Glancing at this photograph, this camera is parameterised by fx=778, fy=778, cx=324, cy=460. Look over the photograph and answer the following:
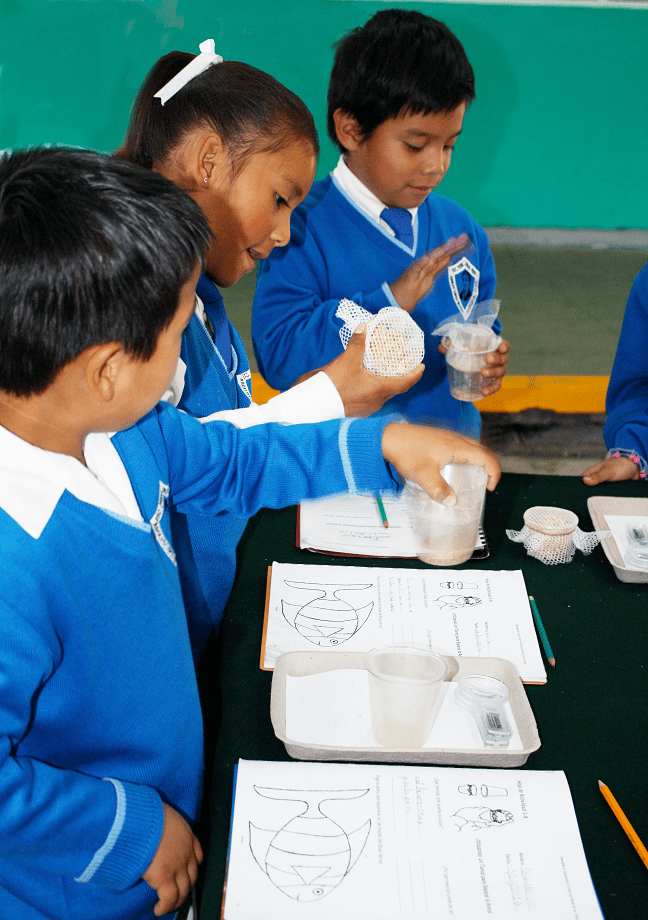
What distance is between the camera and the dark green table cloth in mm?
740

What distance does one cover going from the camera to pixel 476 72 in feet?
14.6

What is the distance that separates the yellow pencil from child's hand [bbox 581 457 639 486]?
28.6 inches

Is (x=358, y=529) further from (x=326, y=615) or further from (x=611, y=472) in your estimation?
(x=611, y=472)

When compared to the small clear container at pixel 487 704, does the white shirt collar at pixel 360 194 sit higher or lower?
higher

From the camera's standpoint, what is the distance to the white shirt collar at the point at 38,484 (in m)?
0.69

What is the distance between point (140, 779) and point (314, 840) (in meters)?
0.21

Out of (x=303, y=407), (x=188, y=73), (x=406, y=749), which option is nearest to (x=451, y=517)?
(x=303, y=407)

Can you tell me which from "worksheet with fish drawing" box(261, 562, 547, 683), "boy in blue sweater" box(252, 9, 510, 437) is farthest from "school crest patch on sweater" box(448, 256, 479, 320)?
"worksheet with fish drawing" box(261, 562, 547, 683)

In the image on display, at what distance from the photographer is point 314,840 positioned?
72cm

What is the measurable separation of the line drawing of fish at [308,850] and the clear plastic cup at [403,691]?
0.31ft

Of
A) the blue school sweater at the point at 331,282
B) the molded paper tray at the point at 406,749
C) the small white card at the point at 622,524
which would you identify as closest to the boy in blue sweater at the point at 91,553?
the molded paper tray at the point at 406,749

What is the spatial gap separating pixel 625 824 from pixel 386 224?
1251mm

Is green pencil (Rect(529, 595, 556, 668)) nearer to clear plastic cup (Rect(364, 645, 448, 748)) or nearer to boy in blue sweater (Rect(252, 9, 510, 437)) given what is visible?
clear plastic cup (Rect(364, 645, 448, 748))

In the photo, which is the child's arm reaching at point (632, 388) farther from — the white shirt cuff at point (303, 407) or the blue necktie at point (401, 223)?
the white shirt cuff at point (303, 407)
